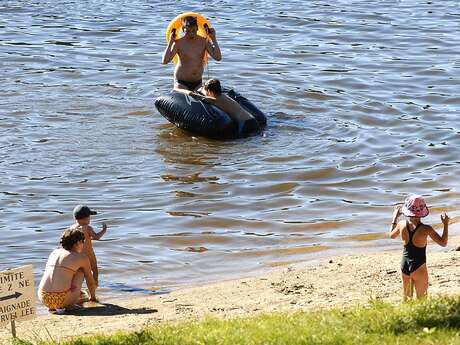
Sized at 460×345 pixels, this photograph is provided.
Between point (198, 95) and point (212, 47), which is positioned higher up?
point (212, 47)

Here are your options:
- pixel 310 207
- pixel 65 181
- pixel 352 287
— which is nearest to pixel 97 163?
pixel 65 181

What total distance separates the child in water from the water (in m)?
3.02

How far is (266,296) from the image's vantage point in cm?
1146

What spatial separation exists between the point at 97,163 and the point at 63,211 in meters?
2.21

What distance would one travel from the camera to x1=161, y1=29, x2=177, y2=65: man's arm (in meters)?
18.7

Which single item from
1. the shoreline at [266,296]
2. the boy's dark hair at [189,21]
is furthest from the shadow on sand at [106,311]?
the boy's dark hair at [189,21]

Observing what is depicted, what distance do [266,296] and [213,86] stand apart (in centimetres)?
690

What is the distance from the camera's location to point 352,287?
11.5 m

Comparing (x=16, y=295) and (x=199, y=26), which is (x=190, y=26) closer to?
(x=199, y=26)

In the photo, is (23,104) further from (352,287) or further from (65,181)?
(352,287)

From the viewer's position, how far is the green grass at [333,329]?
26.9ft

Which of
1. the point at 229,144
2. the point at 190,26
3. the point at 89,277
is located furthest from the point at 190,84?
the point at 89,277

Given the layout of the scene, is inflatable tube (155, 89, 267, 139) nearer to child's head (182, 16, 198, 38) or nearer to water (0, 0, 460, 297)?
water (0, 0, 460, 297)

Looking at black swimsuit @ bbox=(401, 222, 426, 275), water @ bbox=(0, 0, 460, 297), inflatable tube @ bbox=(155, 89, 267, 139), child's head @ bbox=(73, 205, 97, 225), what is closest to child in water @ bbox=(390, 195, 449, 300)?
black swimsuit @ bbox=(401, 222, 426, 275)
